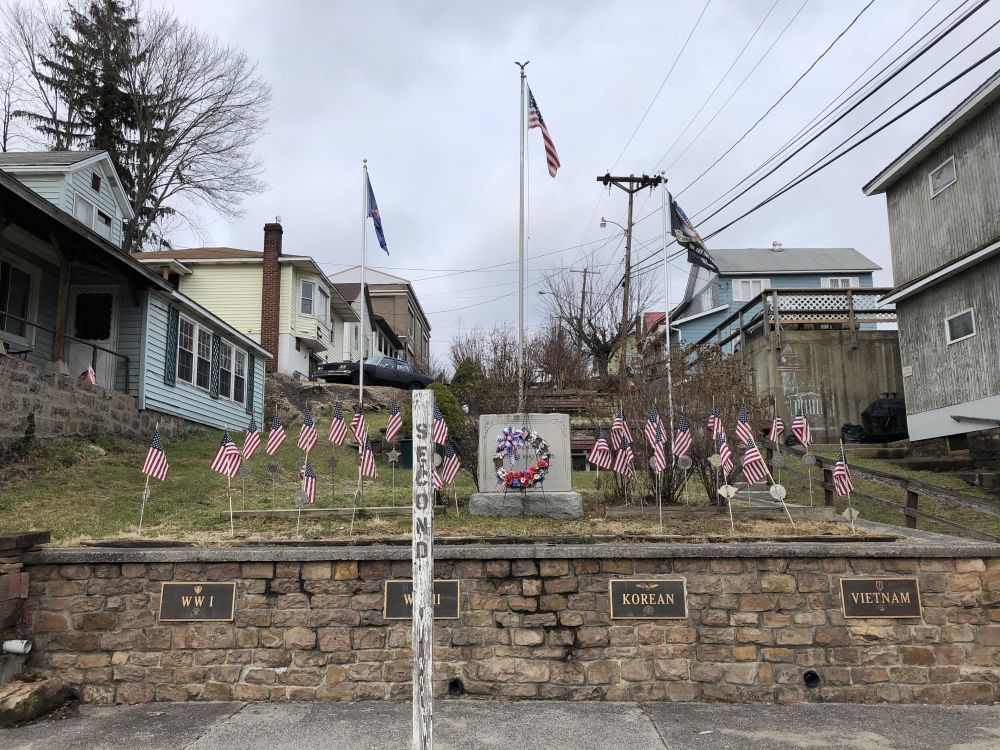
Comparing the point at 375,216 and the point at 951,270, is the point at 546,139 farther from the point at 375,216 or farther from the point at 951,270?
the point at 951,270

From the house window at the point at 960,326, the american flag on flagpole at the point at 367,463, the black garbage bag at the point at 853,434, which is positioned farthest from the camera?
the black garbage bag at the point at 853,434

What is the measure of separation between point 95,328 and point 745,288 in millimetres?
30518

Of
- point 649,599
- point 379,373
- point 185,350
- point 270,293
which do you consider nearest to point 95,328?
point 185,350

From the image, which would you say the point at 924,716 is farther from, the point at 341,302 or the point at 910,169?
the point at 341,302

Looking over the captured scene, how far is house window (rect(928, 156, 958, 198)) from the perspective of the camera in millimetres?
15062

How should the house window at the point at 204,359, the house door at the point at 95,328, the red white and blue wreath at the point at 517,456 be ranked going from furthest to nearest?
1. the house window at the point at 204,359
2. the house door at the point at 95,328
3. the red white and blue wreath at the point at 517,456

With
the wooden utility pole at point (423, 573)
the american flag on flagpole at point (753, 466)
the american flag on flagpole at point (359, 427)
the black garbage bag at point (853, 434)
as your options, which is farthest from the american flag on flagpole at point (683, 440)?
the black garbage bag at point (853, 434)

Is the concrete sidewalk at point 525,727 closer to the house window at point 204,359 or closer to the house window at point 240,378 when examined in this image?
the house window at point 204,359

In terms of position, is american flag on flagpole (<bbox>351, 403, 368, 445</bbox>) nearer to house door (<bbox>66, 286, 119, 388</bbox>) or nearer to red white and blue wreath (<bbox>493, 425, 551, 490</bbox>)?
red white and blue wreath (<bbox>493, 425, 551, 490</bbox>)

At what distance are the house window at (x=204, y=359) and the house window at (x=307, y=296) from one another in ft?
31.9

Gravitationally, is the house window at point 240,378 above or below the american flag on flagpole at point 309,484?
above

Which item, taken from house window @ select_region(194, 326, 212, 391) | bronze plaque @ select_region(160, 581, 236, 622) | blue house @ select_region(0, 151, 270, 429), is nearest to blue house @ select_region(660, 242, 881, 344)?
house window @ select_region(194, 326, 212, 391)

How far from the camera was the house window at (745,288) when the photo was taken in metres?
37.8

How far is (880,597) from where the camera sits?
6.07 m
